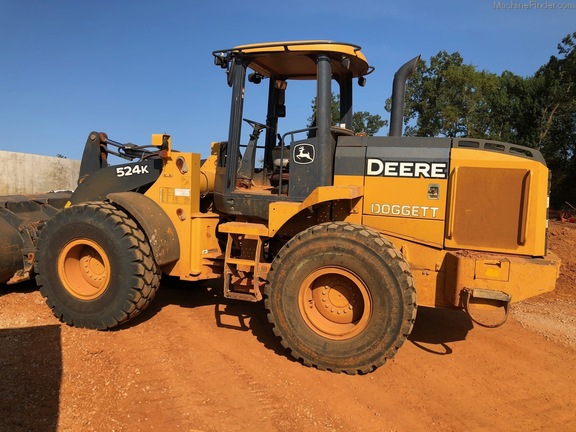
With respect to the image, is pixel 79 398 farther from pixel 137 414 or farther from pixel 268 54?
pixel 268 54

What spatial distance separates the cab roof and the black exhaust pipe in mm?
426

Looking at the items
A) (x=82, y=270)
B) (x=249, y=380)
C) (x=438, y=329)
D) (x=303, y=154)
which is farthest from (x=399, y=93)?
(x=82, y=270)

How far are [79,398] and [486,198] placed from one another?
157 inches

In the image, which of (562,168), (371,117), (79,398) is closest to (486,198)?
(79,398)

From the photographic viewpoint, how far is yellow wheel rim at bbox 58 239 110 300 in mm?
4945

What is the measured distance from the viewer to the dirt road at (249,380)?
10.9ft

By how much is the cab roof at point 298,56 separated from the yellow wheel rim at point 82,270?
2662mm

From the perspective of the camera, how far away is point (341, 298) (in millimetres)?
4285

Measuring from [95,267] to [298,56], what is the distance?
332 cm

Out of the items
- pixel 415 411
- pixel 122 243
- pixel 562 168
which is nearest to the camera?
pixel 415 411

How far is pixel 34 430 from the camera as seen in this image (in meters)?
2.99

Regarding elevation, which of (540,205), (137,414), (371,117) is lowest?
(137,414)

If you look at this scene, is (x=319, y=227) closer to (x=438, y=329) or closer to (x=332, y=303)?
(x=332, y=303)

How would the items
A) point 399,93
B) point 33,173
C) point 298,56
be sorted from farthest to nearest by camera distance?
1. point 33,173
2. point 399,93
3. point 298,56
